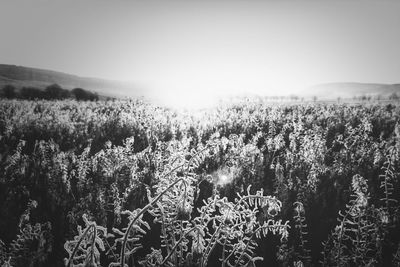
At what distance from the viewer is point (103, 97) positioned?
1014 cm

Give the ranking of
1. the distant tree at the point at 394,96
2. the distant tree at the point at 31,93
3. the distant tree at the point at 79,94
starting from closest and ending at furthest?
the distant tree at the point at 394,96 → the distant tree at the point at 31,93 → the distant tree at the point at 79,94

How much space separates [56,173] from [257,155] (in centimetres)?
237

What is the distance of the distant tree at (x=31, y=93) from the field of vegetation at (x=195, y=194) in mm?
3238

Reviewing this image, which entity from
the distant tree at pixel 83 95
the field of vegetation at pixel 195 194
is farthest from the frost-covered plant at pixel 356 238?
the distant tree at pixel 83 95

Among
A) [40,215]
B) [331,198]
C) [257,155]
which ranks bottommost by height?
[40,215]

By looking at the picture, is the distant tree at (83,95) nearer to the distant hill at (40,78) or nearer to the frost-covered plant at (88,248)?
the distant hill at (40,78)

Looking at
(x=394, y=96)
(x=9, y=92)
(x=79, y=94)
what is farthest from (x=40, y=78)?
(x=394, y=96)

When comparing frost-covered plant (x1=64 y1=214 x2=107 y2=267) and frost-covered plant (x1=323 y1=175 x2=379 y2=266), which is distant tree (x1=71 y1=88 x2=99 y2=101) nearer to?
frost-covered plant (x1=323 y1=175 x2=379 y2=266)

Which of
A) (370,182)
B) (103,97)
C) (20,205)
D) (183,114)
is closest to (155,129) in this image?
(183,114)

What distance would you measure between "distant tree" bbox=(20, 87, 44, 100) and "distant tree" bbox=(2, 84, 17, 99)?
0.21 meters

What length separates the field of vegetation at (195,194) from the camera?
→ 1848mm

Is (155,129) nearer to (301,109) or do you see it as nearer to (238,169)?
(238,169)

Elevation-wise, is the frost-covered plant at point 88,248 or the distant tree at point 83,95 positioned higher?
the distant tree at point 83,95

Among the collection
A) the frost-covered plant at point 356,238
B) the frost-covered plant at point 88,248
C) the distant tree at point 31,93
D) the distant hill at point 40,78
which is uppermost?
the distant hill at point 40,78
